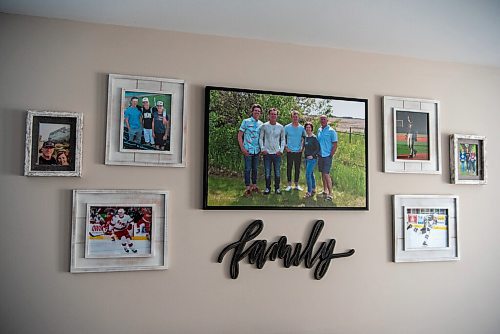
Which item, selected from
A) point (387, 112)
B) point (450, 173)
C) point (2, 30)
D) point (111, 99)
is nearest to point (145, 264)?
point (111, 99)

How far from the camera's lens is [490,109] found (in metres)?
3.49

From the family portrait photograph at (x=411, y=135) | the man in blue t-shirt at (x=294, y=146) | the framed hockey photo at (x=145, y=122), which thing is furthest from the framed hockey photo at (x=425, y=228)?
the framed hockey photo at (x=145, y=122)

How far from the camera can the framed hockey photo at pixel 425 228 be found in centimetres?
316

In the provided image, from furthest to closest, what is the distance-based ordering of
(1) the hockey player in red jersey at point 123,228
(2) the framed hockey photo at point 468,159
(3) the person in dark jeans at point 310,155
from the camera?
1. (2) the framed hockey photo at point 468,159
2. (3) the person in dark jeans at point 310,155
3. (1) the hockey player in red jersey at point 123,228

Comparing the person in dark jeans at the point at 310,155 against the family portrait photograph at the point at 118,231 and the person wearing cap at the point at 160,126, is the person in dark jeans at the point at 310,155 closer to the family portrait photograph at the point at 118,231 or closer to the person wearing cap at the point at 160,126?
the person wearing cap at the point at 160,126

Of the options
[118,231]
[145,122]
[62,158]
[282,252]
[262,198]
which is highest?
[145,122]

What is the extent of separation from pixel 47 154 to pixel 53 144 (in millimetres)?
62

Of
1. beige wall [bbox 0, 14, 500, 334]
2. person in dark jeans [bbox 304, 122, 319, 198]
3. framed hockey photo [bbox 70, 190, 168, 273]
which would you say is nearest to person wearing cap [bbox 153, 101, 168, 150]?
beige wall [bbox 0, 14, 500, 334]

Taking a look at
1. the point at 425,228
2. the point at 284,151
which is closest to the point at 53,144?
the point at 284,151

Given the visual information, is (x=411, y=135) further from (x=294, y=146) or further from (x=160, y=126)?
(x=160, y=126)

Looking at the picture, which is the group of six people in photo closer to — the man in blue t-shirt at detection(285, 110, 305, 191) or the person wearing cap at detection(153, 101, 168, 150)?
the man in blue t-shirt at detection(285, 110, 305, 191)

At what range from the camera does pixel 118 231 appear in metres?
2.66

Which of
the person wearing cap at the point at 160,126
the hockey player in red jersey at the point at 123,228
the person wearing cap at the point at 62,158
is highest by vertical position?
the person wearing cap at the point at 160,126

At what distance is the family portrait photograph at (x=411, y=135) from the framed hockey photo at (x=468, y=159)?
21 cm
